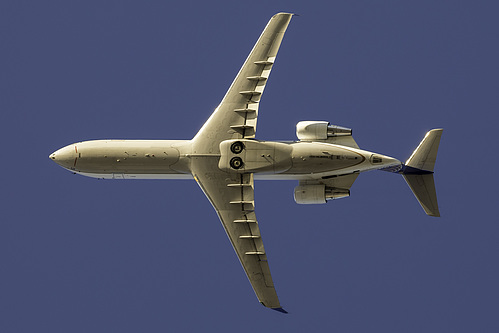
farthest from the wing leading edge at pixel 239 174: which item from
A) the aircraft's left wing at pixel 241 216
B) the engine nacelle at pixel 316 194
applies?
the engine nacelle at pixel 316 194

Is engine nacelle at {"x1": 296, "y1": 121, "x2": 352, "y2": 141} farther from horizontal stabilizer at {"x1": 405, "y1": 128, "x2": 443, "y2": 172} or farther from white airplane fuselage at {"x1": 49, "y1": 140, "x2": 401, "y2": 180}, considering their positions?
horizontal stabilizer at {"x1": 405, "y1": 128, "x2": 443, "y2": 172}

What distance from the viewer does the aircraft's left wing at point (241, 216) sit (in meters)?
38.3

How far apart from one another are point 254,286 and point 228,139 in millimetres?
8072

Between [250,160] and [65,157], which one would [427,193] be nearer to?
[250,160]

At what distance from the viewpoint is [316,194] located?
38.9m

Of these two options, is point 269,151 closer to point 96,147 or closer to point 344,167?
point 344,167

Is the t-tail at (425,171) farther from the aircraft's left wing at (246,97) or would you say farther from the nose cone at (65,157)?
the nose cone at (65,157)

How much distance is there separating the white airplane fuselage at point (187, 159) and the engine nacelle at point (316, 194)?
30.3 inches

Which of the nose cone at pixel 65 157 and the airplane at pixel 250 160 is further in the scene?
the nose cone at pixel 65 157

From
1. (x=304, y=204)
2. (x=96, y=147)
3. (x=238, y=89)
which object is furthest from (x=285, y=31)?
(x=96, y=147)

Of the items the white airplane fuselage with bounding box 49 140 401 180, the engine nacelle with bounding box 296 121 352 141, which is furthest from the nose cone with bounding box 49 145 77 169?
the engine nacelle with bounding box 296 121 352 141

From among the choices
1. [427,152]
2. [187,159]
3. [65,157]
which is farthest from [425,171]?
[65,157]

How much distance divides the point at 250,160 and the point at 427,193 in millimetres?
10101

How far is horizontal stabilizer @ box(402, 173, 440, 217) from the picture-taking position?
3947 centimetres
